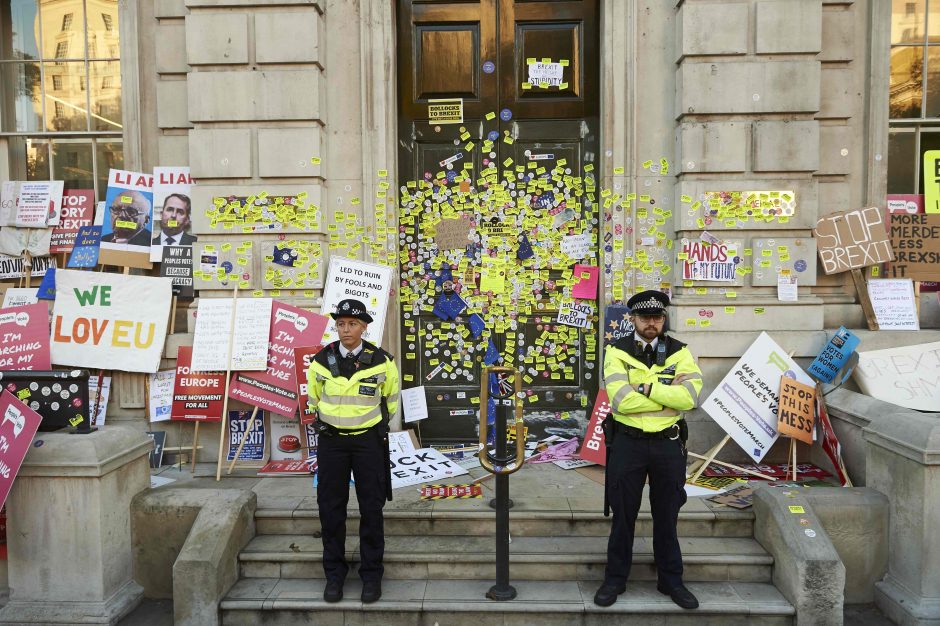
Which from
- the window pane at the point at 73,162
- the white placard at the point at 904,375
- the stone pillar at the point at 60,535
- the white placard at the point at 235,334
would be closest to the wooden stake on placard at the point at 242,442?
the white placard at the point at 235,334

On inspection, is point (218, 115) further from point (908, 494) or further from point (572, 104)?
point (908, 494)

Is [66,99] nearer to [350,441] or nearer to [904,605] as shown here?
[350,441]

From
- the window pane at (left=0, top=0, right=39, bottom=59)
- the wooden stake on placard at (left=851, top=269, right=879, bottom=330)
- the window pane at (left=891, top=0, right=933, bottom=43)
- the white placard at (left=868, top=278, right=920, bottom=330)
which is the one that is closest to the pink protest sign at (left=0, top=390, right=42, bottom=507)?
the window pane at (left=0, top=0, right=39, bottom=59)

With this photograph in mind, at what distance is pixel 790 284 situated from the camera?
246 inches

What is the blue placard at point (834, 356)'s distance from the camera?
584cm

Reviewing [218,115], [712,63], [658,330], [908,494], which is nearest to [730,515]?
[908,494]

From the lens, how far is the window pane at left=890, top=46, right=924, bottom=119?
21.8ft

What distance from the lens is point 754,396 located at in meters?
5.87

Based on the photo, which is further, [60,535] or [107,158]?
[107,158]

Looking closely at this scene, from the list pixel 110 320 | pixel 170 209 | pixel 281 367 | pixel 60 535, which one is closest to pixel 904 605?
pixel 281 367

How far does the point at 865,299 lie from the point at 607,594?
14.2 ft

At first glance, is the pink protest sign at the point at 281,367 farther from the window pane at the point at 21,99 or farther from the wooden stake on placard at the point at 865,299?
the wooden stake on placard at the point at 865,299

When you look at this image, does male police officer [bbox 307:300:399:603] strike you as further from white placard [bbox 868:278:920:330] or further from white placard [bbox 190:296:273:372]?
white placard [bbox 868:278:920:330]

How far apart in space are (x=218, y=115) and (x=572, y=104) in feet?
12.4
